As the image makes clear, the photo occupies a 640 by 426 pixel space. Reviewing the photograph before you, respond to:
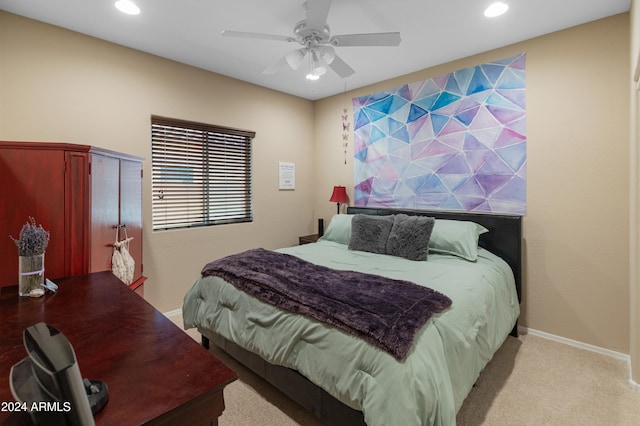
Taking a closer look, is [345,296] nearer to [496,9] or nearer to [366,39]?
[366,39]

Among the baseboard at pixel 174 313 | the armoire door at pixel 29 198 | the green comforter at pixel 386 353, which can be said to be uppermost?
the armoire door at pixel 29 198

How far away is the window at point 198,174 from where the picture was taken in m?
3.27

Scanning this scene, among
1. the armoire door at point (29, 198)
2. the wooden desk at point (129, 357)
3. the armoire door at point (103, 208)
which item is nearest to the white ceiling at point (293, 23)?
the armoire door at point (103, 208)

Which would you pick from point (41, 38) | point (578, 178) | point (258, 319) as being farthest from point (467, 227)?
point (41, 38)

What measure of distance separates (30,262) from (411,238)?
8.43 ft

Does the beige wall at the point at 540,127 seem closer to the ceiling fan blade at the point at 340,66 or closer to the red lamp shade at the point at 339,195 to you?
the ceiling fan blade at the point at 340,66

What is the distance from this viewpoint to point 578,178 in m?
2.61

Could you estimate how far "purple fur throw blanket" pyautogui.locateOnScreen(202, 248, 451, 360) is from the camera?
145 centimetres

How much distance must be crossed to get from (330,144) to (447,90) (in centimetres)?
172

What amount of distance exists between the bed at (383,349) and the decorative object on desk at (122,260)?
47cm

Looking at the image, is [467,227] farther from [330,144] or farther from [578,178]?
[330,144]

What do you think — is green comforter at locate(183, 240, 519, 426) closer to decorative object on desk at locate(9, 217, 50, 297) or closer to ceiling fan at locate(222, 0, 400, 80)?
decorative object on desk at locate(9, 217, 50, 297)

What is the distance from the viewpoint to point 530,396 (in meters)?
2.02

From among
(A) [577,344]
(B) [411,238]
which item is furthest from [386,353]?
(A) [577,344]
